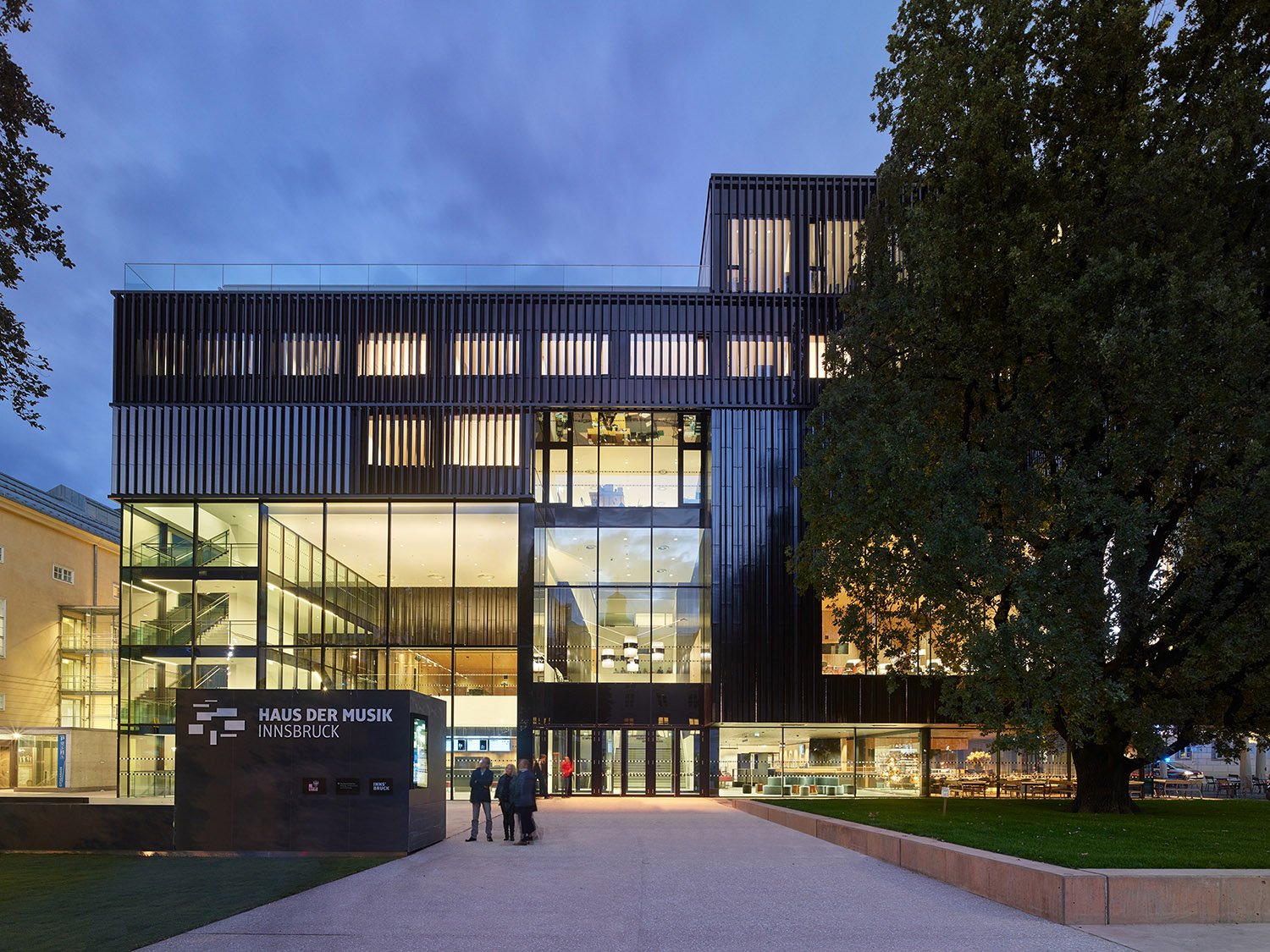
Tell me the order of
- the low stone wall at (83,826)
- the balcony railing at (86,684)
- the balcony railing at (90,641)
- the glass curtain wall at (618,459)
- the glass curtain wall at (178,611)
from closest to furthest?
the low stone wall at (83,826) → the glass curtain wall at (178,611) → the glass curtain wall at (618,459) → the balcony railing at (86,684) → the balcony railing at (90,641)

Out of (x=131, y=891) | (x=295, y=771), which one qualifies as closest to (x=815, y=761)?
(x=295, y=771)

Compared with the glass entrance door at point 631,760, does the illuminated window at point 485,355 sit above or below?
above

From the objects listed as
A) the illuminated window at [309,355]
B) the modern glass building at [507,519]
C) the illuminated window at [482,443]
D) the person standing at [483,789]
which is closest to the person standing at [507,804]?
the person standing at [483,789]

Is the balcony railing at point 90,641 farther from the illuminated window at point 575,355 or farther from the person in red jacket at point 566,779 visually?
→ the illuminated window at point 575,355

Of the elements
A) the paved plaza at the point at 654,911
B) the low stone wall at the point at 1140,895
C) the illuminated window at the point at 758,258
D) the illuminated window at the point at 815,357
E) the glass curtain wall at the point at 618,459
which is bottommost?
the paved plaza at the point at 654,911

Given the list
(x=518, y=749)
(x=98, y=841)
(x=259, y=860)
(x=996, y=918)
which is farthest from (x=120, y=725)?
(x=996, y=918)

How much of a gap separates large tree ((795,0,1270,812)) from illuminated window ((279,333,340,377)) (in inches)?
731

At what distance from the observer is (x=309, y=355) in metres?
34.4

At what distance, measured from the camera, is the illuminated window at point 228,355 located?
34312mm

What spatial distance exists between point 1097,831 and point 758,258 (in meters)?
23.1

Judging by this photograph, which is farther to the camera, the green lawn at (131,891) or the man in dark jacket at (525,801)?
the man in dark jacket at (525,801)

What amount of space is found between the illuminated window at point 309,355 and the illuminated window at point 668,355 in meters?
9.68

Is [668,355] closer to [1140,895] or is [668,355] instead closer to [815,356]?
[815,356]

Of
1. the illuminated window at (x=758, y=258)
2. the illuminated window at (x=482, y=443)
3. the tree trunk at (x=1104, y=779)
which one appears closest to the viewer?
the tree trunk at (x=1104, y=779)
